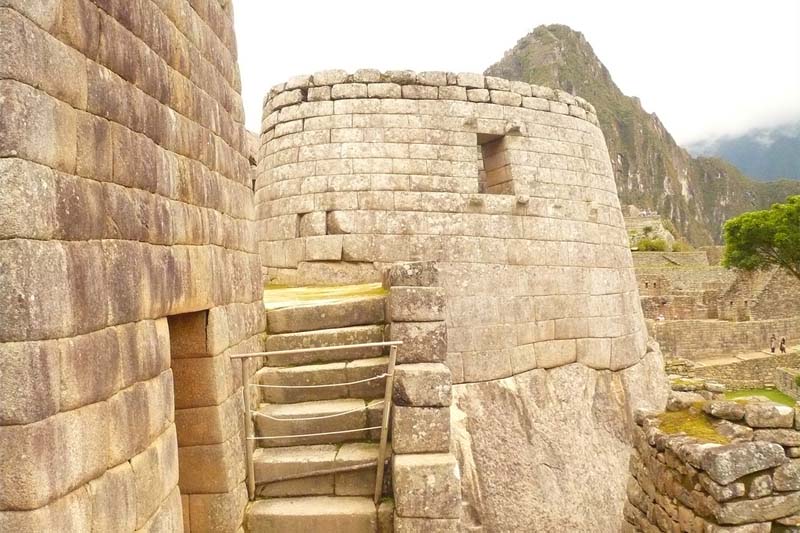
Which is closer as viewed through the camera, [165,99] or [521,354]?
[165,99]

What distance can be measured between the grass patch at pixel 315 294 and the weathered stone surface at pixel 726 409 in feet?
11.4

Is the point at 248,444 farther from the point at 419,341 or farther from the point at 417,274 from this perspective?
the point at 417,274

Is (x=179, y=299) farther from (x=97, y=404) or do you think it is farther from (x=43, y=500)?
(x=43, y=500)

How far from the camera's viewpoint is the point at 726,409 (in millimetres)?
6070

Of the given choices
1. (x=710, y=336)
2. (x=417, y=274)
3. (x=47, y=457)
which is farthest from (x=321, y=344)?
(x=710, y=336)

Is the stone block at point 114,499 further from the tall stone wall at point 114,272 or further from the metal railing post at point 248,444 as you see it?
the metal railing post at point 248,444

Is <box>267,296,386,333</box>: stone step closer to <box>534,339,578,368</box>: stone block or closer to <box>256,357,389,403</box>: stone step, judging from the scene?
<box>256,357,389,403</box>: stone step

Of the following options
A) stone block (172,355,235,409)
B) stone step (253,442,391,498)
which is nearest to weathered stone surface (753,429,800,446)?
stone step (253,442,391,498)

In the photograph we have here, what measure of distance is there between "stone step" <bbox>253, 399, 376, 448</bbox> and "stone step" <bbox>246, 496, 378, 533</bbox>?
0.64m

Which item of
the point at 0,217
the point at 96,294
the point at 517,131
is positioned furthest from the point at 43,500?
the point at 517,131

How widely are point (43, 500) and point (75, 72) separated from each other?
1.89 metres

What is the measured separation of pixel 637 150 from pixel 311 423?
12951 cm

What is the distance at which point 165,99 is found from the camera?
402 centimetres

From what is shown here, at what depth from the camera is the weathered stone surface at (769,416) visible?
5.68 metres
